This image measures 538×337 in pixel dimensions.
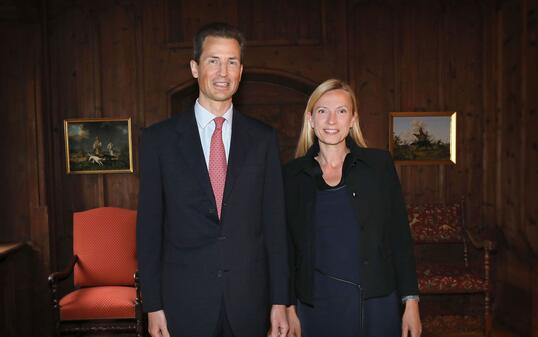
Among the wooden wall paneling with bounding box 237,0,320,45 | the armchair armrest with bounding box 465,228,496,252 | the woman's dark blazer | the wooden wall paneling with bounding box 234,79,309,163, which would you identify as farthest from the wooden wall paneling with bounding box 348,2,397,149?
the woman's dark blazer

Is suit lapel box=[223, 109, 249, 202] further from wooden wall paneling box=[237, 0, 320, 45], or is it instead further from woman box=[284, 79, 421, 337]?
wooden wall paneling box=[237, 0, 320, 45]

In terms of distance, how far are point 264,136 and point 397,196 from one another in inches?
29.0

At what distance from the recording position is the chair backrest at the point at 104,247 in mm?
4629

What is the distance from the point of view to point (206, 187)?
1.86 metres

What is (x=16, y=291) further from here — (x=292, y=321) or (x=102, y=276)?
(x=292, y=321)

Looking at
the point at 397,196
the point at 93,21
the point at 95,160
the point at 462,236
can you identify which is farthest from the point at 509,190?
the point at 93,21

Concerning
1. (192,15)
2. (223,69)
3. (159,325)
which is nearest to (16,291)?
(192,15)

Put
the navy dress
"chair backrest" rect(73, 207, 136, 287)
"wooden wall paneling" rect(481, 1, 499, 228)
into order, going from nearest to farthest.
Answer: the navy dress
"chair backrest" rect(73, 207, 136, 287)
"wooden wall paneling" rect(481, 1, 499, 228)

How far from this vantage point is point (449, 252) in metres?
5.55

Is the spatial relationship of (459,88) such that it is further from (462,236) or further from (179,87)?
(179,87)

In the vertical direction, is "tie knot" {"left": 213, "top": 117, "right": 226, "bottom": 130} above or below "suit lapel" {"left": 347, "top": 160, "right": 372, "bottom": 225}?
above

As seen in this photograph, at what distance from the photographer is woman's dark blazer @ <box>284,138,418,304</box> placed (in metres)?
2.12

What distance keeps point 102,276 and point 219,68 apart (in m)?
3.38

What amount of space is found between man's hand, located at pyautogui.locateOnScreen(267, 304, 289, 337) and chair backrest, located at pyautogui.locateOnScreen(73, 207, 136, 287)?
3.02m
